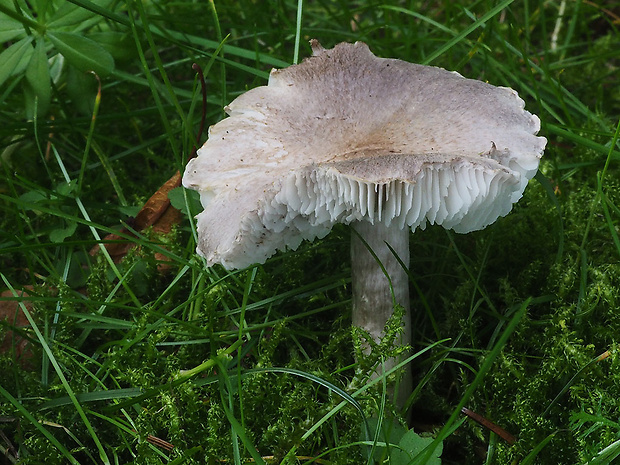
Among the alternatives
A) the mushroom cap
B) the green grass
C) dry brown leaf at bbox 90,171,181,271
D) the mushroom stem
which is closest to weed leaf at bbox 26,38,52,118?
the green grass

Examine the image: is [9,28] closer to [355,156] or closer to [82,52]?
[82,52]

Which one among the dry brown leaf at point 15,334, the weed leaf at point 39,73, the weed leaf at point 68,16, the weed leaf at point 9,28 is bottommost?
the dry brown leaf at point 15,334

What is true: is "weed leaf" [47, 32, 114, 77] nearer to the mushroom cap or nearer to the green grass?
A: the green grass

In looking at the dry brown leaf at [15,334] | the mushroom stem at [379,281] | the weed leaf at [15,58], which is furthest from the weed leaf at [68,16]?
the mushroom stem at [379,281]

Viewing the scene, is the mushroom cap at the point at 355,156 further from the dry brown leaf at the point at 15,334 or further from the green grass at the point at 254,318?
the dry brown leaf at the point at 15,334

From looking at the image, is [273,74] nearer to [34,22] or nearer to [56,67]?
[34,22]

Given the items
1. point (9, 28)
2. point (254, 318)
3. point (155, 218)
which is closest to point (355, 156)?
point (254, 318)

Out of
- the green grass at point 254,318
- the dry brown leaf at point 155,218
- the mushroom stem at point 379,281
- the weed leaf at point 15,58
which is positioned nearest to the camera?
the green grass at point 254,318

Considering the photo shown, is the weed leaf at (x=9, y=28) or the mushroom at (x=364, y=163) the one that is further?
the weed leaf at (x=9, y=28)
